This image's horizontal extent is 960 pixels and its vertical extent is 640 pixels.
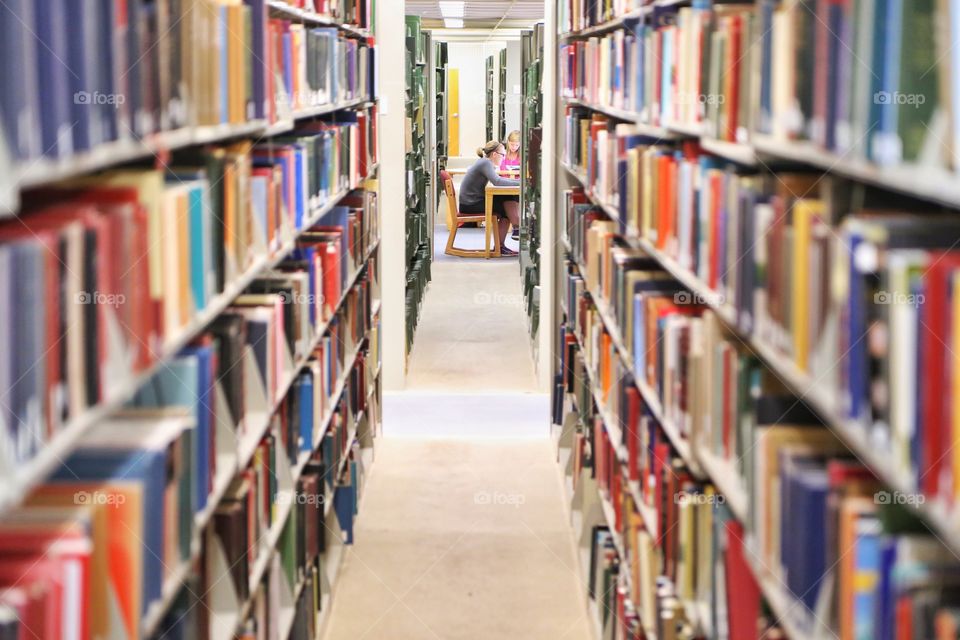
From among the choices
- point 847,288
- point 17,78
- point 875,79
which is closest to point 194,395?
point 17,78

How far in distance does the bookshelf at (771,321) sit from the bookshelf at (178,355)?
0.99 meters

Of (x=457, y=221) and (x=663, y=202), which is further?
(x=457, y=221)

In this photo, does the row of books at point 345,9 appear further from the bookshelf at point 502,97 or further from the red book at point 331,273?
the bookshelf at point 502,97

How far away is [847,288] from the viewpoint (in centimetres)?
154

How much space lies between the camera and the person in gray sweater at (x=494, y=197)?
12.4 metres

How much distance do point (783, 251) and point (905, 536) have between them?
54 cm

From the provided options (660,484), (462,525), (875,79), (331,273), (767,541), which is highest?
(875,79)

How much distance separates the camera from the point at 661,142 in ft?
11.5

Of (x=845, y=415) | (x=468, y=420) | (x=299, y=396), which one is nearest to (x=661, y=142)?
(x=299, y=396)

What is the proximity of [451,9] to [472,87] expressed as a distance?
19.2 ft

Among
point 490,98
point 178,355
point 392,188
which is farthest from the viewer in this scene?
point 490,98

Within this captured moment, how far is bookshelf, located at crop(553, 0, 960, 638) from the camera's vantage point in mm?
1369

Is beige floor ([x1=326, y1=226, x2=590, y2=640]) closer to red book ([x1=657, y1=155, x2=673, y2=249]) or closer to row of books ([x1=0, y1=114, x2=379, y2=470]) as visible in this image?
red book ([x1=657, y1=155, x2=673, y2=249])

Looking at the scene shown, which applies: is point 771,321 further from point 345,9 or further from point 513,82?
point 513,82
